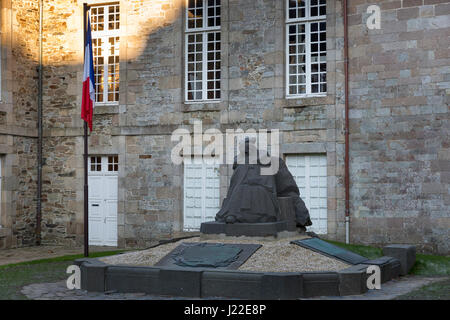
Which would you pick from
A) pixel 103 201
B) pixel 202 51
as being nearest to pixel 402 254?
pixel 202 51

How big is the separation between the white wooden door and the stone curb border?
8.13 m

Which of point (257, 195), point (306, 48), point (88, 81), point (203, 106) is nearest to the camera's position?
point (257, 195)

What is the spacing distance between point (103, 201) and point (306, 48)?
6641mm

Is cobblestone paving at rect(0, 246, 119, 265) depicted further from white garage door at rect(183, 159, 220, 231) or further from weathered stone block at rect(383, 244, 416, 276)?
weathered stone block at rect(383, 244, 416, 276)

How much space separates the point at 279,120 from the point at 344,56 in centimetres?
210

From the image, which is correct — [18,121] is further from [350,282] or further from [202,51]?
[350,282]

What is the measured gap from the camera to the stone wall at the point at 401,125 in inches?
535

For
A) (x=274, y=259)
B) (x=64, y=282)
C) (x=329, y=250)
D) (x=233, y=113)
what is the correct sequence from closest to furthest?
(x=274, y=259) < (x=329, y=250) < (x=64, y=282) < (x=233, y=113)

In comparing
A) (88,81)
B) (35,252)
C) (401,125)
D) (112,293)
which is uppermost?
(88,81)

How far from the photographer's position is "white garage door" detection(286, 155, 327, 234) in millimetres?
14734

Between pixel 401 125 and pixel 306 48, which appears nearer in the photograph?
pixel 401 125

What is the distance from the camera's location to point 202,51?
53.4ft

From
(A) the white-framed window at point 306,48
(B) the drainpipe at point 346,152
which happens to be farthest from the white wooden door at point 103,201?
(B) the drainpipe at point 346,152

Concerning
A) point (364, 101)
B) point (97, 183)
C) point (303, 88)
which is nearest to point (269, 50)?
point (303, 88)
